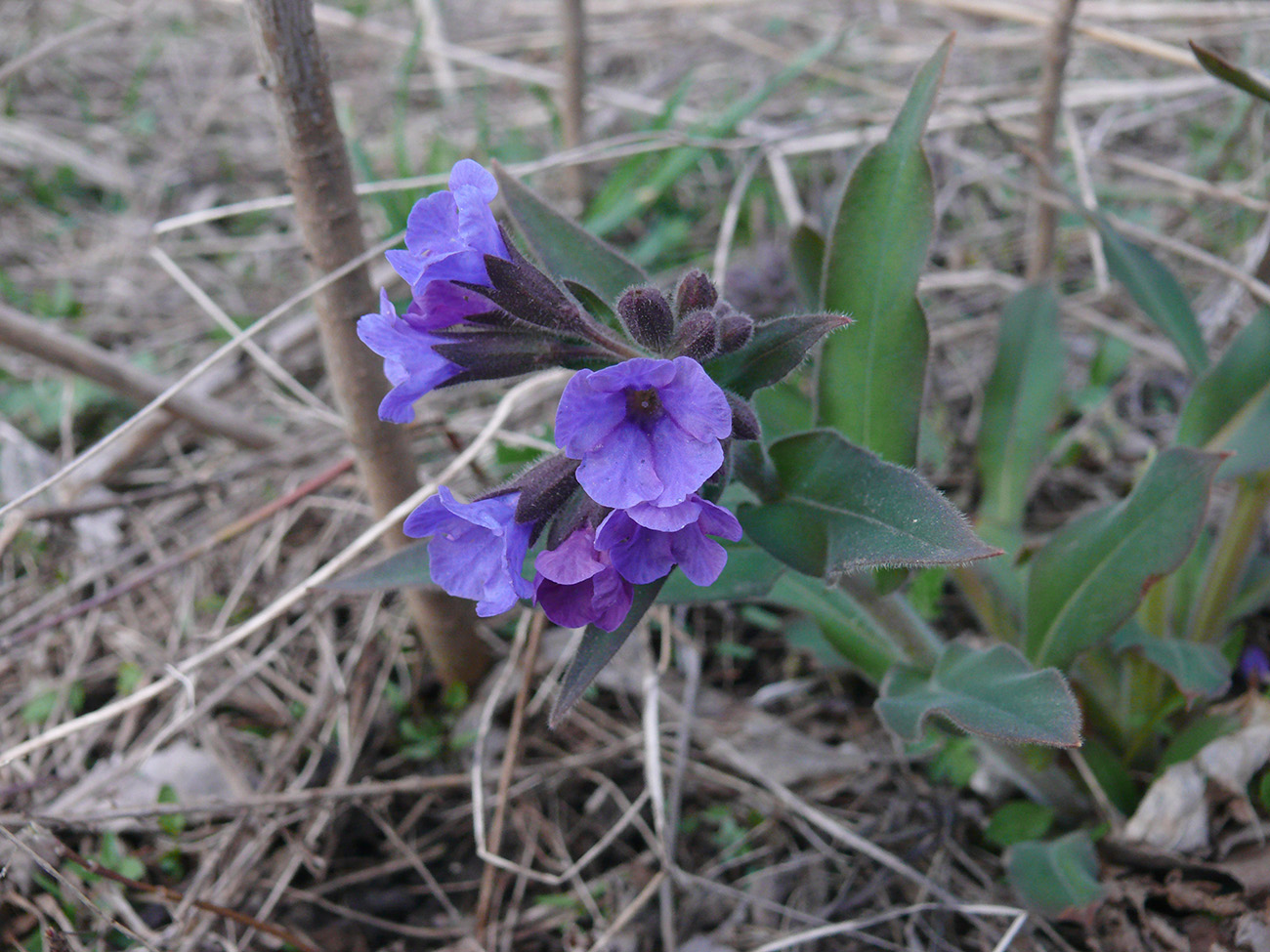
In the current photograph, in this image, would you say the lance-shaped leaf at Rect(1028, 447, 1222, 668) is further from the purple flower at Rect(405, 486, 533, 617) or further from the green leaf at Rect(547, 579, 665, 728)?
the purple flower at Rect(405, 486, 533, 617)

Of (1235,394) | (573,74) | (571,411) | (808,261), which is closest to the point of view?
(571,411)

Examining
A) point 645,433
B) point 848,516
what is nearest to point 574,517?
point 645,433

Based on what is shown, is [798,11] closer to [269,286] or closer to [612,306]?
[269,286]

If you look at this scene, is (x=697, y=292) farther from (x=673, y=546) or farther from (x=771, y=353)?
(x=673, y=546)

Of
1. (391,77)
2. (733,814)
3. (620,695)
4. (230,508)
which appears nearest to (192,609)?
(230,508)

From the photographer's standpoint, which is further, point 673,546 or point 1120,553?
point 1120,553

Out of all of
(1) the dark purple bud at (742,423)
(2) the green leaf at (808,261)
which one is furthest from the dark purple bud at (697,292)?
(2) the green leaf at (808,261)

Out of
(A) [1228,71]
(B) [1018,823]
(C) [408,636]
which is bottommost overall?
(B) [1018,823]
